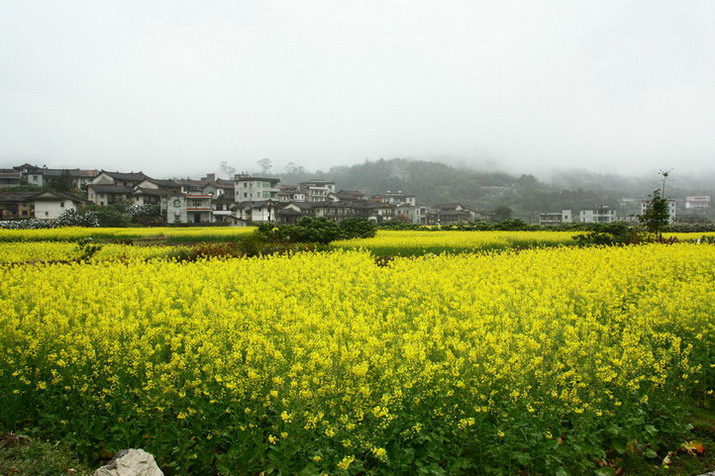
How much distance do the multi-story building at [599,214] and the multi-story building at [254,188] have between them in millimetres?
58231

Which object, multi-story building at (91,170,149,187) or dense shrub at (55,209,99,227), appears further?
multi-story building at (91,170,149,187)

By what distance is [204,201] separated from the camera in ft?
215

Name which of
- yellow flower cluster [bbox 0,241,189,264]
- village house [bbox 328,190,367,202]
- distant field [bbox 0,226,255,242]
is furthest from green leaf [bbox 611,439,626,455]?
village house [bbox 328,190,367,202]

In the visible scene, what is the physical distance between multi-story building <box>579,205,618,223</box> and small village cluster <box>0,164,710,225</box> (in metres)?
0.17

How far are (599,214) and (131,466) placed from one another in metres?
102

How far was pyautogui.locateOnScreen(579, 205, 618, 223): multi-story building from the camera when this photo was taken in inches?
3671

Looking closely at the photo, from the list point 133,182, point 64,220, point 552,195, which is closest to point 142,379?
point 64,220

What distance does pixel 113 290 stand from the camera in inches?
304

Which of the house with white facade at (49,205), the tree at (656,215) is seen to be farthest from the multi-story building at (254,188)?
the tree at (656,215)

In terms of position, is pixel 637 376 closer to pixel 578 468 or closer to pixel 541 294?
pixel 578 468

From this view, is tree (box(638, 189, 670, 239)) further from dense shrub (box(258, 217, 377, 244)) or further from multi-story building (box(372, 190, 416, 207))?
multi-story building (box(372, 190, 416, 207))

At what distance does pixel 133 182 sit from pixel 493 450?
253 ft

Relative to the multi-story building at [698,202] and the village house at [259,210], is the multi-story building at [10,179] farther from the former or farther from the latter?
the multi-story building at [698,202]

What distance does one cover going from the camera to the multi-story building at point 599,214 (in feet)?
306
